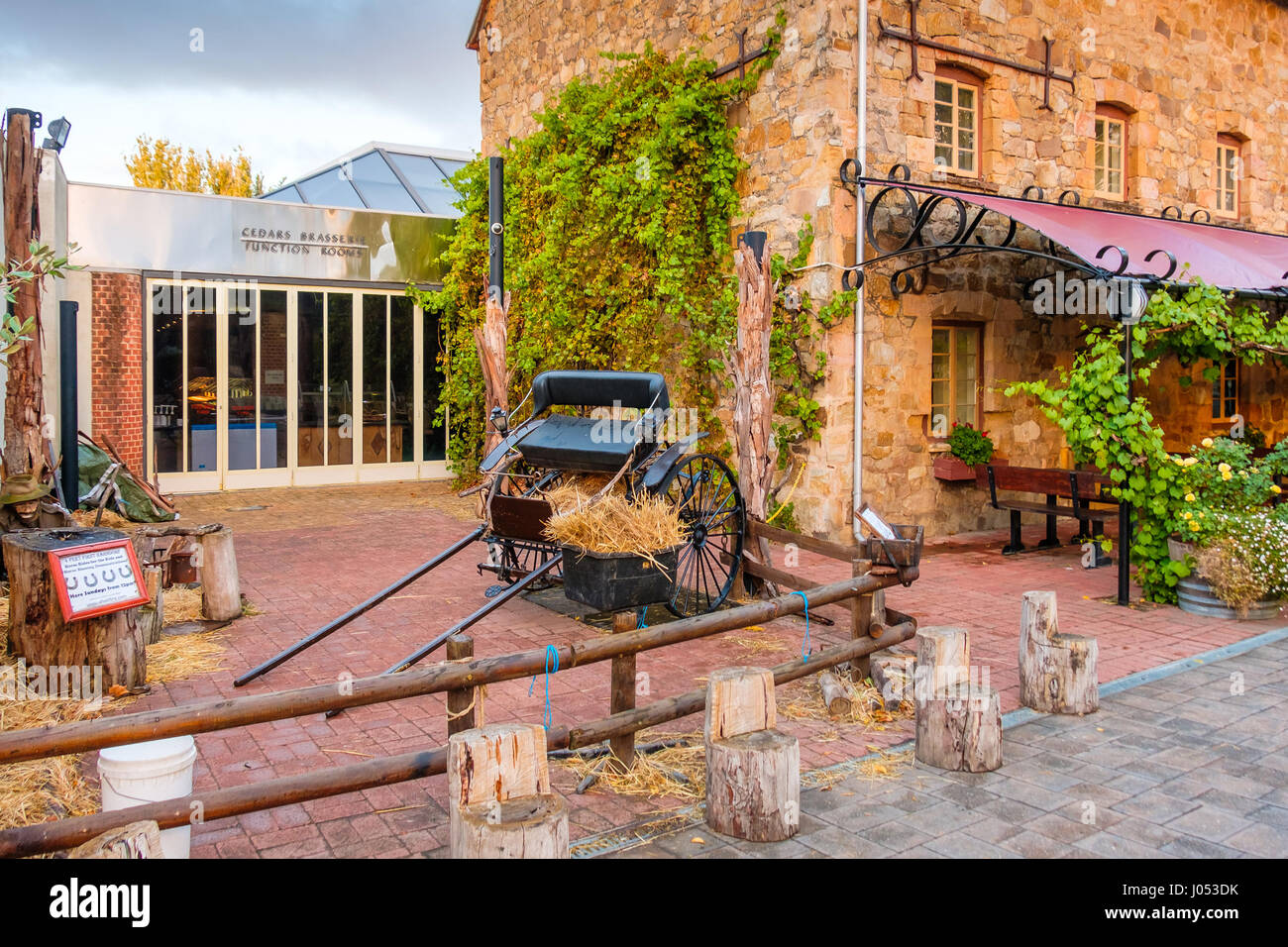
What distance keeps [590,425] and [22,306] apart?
11.6 ft

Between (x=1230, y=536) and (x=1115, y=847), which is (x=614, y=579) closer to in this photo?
(x=1115, y=847)

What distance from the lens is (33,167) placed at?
20.9 feet

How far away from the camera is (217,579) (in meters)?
6.52

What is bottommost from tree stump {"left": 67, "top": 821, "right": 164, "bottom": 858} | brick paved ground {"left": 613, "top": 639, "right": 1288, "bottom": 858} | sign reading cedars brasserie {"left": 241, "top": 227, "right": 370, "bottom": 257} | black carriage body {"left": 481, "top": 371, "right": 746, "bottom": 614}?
brick paved ground {"left": 613, "top": 639, "right": 1288, "bottom": 858}

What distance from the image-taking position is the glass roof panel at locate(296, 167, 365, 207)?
14.6 meters

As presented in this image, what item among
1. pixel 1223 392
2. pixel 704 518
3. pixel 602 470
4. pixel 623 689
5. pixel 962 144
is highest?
pixel 962 144

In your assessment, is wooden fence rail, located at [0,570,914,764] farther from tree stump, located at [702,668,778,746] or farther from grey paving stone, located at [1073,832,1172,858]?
grey paving stone, located at [1073,832,1172,858]

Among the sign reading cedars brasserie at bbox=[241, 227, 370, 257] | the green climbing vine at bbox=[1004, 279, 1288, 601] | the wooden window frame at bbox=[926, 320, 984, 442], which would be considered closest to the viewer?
the green climbing vine at bbox=[1004, 279, 1288, 601]

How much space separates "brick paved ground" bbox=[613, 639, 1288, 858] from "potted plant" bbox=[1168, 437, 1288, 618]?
209 cm

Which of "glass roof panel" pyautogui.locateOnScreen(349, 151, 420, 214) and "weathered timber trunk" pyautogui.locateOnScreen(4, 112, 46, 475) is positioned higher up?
"glass roof panel" pyautogui.locateOnScreen(349, 151, 420, 214)

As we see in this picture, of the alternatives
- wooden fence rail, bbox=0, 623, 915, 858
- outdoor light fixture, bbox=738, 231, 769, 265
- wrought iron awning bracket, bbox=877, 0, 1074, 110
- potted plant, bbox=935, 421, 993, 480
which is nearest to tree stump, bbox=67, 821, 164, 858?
wooden fence rail, bbox=0, 623, 915, 858

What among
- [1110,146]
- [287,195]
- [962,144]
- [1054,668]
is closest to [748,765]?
[1054,668]
